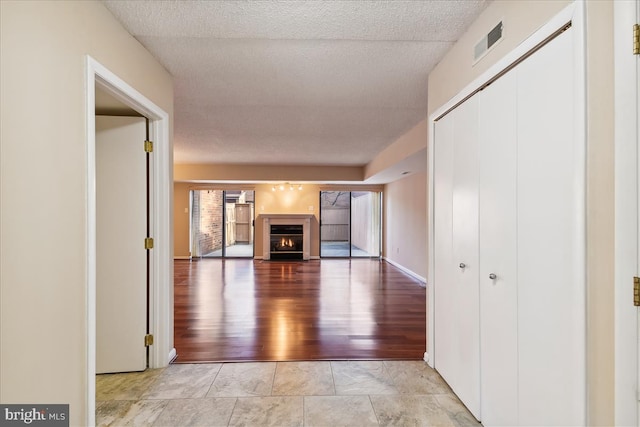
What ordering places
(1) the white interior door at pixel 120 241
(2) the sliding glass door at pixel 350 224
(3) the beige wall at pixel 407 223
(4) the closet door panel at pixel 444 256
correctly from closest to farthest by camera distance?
(4) the closet door panel at pixel 444 256 < (1) the white interior door at pixel 120 241 < (3) the beige wall at pixel 407 223 < (2) the sliding glass door at pixel 350 224

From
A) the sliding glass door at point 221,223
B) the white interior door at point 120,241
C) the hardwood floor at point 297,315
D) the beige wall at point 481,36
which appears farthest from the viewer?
the sliding glass door at point 221,223

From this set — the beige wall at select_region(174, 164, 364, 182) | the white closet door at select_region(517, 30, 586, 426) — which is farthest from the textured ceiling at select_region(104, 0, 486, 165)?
the beige wall at select_region(174, 164, 364, 182)

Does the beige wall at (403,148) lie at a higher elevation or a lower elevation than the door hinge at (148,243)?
higher

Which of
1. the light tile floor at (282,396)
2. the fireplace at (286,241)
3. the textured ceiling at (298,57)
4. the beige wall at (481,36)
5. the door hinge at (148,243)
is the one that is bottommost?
the light tile floor at (282,396)

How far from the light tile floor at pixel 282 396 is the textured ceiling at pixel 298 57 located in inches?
95.1

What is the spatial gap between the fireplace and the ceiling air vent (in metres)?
6.99

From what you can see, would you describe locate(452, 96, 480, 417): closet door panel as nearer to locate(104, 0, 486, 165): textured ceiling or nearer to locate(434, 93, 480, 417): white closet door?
locate(434, 93, 480, 417): white closet door

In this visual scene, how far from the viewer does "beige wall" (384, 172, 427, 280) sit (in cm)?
588

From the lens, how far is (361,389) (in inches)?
84.4

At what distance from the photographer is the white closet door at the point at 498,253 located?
1.49 meters

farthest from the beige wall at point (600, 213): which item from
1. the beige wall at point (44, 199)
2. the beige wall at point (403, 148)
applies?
the beige wall at point (403, 148)

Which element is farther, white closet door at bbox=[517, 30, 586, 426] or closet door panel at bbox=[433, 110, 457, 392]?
closet door panel at bbox=[433, 110, 457, 392]

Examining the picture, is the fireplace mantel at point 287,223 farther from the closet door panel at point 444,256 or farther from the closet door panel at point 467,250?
the closet door panel at point 467,250

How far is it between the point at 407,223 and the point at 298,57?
515cm
